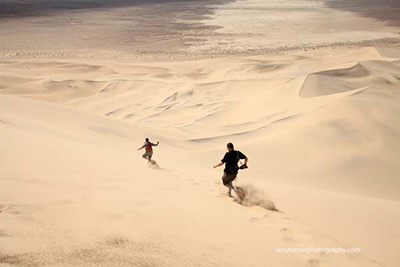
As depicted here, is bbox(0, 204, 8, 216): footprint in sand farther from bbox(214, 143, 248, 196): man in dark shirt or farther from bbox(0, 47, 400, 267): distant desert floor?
bbox(214, 143, 248, 196): man in dark shirt

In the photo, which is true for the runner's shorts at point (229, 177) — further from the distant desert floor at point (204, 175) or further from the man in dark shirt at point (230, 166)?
the distant desert floor at point (204, 175)

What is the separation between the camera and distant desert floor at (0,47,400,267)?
281cm

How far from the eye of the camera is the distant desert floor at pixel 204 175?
281 centimetres

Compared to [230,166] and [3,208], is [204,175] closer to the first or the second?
[230,166]

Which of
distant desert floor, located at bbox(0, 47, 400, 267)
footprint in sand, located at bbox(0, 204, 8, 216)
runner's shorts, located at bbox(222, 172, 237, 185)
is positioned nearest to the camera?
distant desert floor, located at bbox(0, 47, 400, 267)

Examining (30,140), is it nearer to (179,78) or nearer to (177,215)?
(177,215)

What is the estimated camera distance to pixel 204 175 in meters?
6.30

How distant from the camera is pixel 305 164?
7598mm

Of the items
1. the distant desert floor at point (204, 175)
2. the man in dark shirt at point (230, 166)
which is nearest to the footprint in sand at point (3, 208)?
the distant desert floor at point (204, 175)

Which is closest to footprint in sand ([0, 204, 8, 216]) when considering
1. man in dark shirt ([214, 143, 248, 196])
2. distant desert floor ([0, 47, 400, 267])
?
distant desert floor ([0, 47, 400, 267])

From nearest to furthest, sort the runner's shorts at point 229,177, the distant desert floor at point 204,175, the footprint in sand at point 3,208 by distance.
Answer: the distant desert floor at point 204,175 < the footprint in sand at point 3,208 < the runner's shorts at point 229,177

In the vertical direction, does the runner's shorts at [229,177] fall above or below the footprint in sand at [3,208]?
above

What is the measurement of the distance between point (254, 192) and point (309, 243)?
184 cm

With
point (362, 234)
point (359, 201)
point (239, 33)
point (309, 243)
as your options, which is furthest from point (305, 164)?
point (239, 33)
